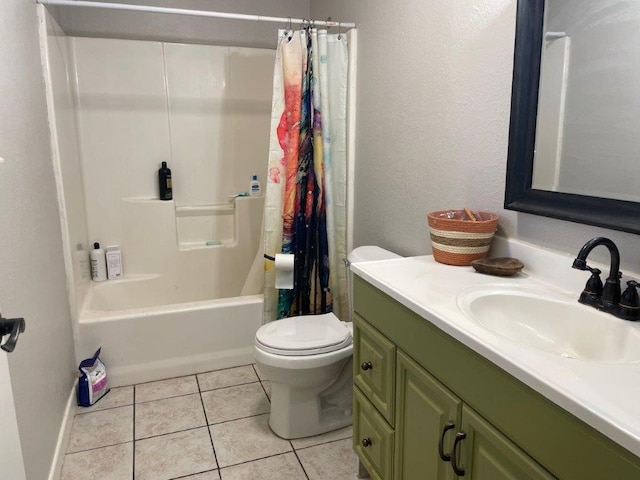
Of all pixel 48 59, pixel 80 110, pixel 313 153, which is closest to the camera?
pixel 48 59

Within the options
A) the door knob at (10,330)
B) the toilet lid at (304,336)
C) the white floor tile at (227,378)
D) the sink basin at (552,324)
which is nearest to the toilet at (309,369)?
the toilet lid at (304,336)

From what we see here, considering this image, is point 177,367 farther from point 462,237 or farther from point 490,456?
point 490,456

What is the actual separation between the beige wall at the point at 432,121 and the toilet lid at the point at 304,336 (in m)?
0.47

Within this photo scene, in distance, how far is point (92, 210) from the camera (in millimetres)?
2930

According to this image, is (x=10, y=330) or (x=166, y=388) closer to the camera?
(x=10, y=330)

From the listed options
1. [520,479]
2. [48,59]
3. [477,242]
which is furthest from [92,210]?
[520,479]

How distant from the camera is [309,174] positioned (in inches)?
93.1

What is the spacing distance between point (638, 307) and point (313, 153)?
5.27 ft

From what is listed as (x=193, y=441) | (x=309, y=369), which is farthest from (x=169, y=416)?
(x=309, y=369)

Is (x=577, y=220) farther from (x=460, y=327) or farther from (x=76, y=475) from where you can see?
(x=76, y=475)

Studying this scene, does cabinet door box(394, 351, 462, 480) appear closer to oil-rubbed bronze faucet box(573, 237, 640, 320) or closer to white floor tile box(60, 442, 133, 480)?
oil-rubbed bronze faucet box(573, 237, 640, 320)

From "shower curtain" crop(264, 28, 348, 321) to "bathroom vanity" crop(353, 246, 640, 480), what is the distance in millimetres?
848

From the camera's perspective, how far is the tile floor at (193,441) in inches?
72.0

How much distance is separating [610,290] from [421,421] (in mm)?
578
